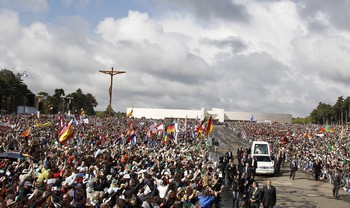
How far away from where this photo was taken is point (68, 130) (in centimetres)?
2322

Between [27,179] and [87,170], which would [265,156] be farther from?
[27,179]

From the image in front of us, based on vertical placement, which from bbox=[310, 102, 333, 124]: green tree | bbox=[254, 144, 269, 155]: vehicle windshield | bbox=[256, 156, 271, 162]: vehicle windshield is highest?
bbox=[310, 102, 333, 124]: green tree

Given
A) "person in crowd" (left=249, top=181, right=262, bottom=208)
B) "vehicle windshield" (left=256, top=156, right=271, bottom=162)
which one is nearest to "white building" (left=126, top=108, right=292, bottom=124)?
"vehicle windshield" (left=256, top=156, right=271, bottom=162)

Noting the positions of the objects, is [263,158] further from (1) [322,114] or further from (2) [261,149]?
(1) [322,114]

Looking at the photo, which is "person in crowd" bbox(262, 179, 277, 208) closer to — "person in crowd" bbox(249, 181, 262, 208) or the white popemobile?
"person in crowd" bbox(249, 181, 262, 208)

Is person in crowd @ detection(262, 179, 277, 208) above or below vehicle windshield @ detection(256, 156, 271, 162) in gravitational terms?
below

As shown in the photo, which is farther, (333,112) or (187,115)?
(333,112)

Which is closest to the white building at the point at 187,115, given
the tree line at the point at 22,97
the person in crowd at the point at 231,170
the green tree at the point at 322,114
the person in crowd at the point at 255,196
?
the green tree at the point at 322,114

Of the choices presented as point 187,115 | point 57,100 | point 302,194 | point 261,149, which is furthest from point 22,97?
point 302,194

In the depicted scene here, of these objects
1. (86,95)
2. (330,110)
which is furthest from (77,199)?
(86,95)

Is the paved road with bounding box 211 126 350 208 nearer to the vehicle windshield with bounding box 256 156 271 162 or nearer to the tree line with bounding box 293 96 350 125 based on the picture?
the vehicle windshield with bounding box 256 156 271 162

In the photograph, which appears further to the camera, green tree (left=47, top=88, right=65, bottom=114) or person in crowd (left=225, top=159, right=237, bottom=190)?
green tree (left=47, top=88, right=65, bottom=114)

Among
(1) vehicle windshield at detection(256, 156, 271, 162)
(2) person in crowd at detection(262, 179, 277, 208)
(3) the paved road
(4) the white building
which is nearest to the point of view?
(2) person in crowd at detection(262, 179, 277, 208)

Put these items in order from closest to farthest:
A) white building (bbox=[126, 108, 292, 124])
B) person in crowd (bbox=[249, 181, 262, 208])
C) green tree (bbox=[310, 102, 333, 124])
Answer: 1. person in crowd (bbox=[249, 181, 262, 208])
2. white building (bbox=[126, 108, 292, 124])
3. green tree (bbox=[310, 102, 333, 124])
